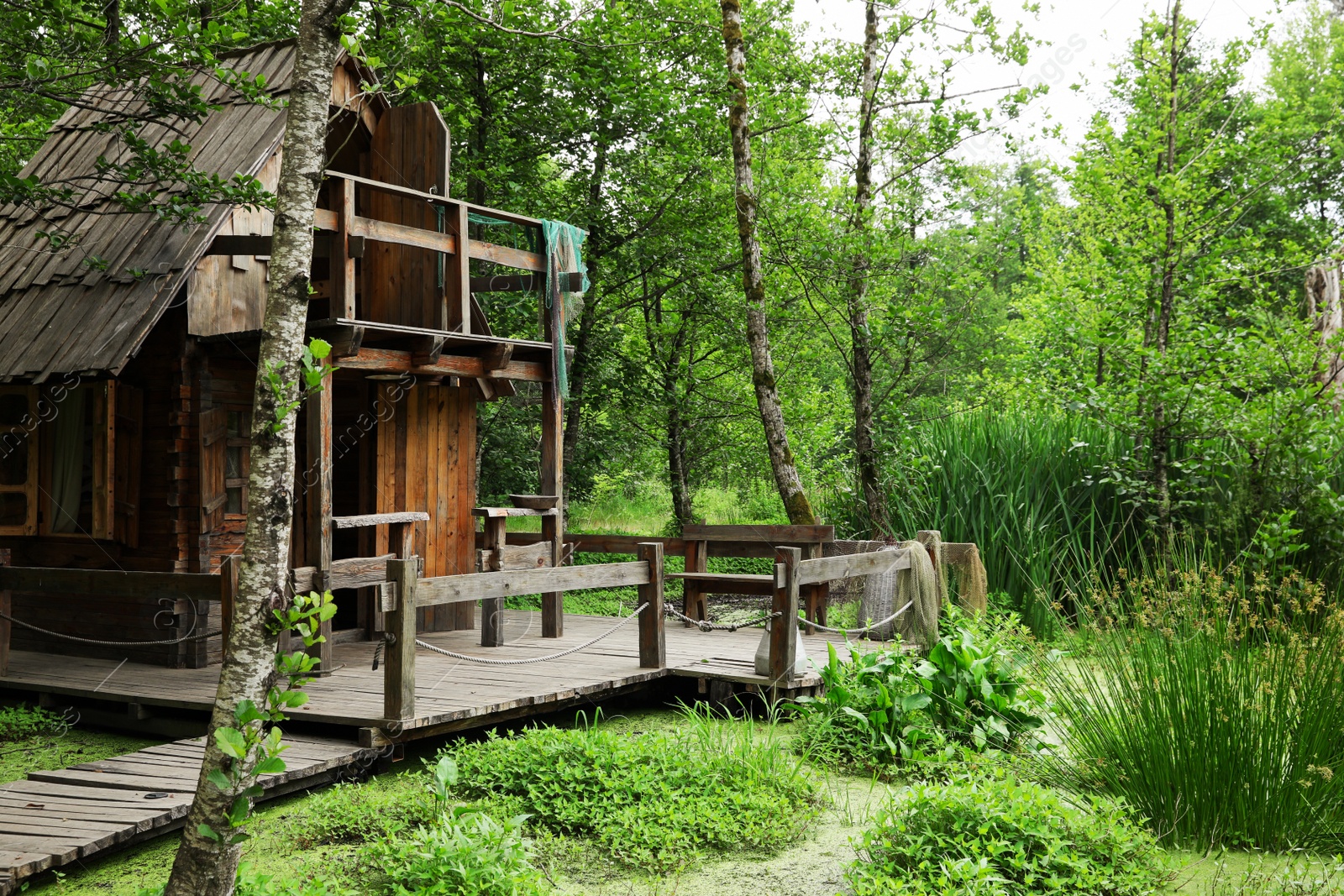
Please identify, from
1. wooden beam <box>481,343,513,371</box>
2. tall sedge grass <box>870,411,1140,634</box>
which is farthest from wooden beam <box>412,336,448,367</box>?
tall sedge grass <box>870,411,1140,634</box>

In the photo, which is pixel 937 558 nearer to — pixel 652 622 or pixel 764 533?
pixel 764 533

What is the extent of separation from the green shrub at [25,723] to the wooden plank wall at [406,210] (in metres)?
4.41

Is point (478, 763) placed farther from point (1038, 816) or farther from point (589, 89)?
point (589, 89)

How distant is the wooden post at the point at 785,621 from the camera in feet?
25.4

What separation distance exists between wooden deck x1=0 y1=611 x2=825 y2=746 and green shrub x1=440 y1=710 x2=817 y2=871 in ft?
1.61

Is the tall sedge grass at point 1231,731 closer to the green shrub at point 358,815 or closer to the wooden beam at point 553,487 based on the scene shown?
the green shrub at point 358,815

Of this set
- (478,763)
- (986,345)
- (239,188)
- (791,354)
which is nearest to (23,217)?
(239,188)

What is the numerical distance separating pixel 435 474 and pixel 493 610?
5.96 ft

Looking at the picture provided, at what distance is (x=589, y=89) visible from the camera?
15.3m

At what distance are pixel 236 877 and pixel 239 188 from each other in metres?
4.45

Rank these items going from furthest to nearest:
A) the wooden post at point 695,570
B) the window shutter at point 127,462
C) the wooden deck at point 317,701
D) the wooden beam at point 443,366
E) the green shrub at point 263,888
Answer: the wooden post at point 695,570 < the window shutter at point 127,462 < the wooden beam at point 443,366 < the wooden deck at point 317,701 < the green shrub at point 263,888

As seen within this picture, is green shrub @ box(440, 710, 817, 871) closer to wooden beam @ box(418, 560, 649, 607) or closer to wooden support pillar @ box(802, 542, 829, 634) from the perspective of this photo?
wooden beam @ box(418, 560, 649, 607)

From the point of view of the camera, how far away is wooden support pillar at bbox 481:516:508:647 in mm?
9109

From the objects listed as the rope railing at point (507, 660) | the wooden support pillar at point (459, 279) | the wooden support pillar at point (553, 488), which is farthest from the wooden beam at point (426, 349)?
the rope railing at point (507, 660)
